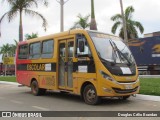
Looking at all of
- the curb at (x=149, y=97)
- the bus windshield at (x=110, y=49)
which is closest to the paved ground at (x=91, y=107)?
the curb at (x=149, y=97)

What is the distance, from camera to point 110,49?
39.3ft

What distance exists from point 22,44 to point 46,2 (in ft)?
38.3

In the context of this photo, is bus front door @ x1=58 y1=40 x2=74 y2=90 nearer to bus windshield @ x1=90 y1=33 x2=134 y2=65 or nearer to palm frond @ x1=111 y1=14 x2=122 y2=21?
bus windshield @ x1=90 y1=33 x2=134 y2=65

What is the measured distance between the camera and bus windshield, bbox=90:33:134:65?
38.4ft

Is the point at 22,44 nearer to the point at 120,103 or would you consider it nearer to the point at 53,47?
the point at 53,47

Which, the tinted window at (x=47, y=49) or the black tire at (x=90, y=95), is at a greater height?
the tinted window at (x=47, y=49)

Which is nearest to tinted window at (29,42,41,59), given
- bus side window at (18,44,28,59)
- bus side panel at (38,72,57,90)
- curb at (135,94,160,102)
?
bus side window at (18,44,28,59)

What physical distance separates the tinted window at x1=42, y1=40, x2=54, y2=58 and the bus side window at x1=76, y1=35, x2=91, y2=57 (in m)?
2.11

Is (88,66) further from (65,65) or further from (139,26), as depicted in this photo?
(139,26)

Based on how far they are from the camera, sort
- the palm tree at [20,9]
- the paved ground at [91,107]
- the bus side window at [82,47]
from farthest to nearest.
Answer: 1. the palm tree at [20,9]
2. the bus side window at [82,47]
3. the paved ground at [91,107]

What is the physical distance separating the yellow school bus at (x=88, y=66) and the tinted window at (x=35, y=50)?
0.77 feet

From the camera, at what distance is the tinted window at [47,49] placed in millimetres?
14288

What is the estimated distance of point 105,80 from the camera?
11.2 m

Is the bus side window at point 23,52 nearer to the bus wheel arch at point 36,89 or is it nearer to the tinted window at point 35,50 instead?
the tinted window at point 35,50
